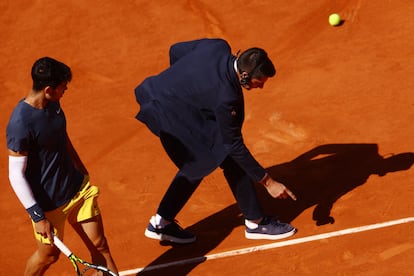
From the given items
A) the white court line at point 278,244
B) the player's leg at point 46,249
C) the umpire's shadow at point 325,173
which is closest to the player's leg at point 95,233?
the player's leg at point 46,249

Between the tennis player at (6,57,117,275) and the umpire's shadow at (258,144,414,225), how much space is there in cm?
238

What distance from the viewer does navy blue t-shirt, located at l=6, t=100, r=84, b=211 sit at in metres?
6.29

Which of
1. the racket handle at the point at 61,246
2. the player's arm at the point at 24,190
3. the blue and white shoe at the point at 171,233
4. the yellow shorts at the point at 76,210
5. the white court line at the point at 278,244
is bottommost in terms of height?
the white court line at the point at 278,244

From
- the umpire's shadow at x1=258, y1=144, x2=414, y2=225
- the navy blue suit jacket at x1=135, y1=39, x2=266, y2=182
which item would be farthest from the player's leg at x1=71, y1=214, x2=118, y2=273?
the umpire's shadow at x1=258, y1=144, x2=414, y2=225

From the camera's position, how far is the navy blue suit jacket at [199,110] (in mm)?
7184

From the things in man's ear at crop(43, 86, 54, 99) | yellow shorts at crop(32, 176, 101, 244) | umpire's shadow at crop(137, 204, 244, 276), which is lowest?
umpire's shadow at crop(137, 204, 244, 276)

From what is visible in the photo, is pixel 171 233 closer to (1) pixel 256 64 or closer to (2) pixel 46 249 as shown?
(2) pixel 46 249

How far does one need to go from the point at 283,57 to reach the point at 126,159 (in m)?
2.79

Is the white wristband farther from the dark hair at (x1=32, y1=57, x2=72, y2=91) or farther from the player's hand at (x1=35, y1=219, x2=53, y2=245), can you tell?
the dark hair at (x1=32, y1=57, x2=72, y2=91)

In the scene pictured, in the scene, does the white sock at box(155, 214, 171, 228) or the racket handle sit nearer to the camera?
the racket handle

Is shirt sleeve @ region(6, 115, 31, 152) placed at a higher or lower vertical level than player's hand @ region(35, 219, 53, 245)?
higher

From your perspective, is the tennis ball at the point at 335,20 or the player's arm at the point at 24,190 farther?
the tennis ball at the point at 335,20

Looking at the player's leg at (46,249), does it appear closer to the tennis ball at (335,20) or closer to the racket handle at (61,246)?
the racket handle at (61,246)

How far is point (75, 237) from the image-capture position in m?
8.56
